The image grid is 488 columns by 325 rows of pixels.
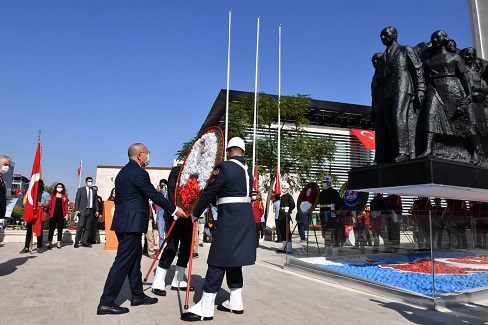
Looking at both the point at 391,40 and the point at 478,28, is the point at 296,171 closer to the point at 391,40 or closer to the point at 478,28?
the point at 478,28

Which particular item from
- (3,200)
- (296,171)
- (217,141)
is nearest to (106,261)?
(3,200)

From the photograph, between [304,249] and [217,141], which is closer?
[217,141]

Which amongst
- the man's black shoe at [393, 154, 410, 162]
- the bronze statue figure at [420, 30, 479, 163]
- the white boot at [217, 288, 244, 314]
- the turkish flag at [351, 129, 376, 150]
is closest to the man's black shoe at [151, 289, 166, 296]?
the white boot at [217, 288, 244, 314]

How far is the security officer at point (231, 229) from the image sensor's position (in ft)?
12.6

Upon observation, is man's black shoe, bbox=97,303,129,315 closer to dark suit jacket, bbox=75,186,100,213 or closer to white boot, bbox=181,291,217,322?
white boot, bbox=181,291,217,322

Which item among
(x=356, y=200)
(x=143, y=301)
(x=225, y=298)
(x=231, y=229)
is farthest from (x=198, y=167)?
(x=356, y=200)

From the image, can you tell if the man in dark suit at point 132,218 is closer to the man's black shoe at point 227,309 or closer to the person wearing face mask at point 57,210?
the man's black shoe at point 227,309

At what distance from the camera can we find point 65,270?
660 cm

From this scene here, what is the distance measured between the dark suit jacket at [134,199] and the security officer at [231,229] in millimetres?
591

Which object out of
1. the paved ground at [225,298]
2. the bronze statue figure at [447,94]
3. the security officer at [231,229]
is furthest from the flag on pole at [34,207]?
the bronze statue figure at [447,94]

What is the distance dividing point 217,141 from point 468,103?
17.7 feet

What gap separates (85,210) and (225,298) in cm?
735

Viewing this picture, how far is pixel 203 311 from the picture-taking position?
3.67 m

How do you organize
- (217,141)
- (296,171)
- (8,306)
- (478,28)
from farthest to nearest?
(296,171), (478,28), (217,141), (8,306)
